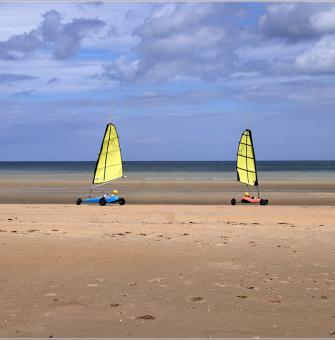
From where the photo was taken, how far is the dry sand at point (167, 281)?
24.6ft

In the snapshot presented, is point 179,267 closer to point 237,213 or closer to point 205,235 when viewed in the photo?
point 205,235

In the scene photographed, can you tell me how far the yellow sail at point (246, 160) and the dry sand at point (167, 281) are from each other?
16882 millimetres

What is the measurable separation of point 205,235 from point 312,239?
2.89 m

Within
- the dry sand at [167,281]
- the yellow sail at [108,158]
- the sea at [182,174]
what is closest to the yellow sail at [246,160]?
the yellow sail at [108,158]

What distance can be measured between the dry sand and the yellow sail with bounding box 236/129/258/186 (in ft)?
55.4

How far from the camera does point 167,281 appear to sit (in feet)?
32.4

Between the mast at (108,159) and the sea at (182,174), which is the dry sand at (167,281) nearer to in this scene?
the mast at (108,159)

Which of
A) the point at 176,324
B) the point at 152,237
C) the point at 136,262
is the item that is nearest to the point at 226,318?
the point at 176,324

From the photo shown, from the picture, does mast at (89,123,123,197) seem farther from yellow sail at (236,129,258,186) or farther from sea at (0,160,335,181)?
sea at (0,160,335,181)

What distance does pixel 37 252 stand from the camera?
12.5 metres

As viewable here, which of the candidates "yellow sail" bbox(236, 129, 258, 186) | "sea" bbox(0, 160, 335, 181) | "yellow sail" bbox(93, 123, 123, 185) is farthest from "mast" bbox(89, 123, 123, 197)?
"sea" bbox(0, 160, 335, 181)

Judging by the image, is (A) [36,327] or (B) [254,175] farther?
(B) [254,175]

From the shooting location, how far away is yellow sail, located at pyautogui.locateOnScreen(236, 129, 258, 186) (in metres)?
33.9

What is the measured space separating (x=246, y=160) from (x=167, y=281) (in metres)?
25.2
